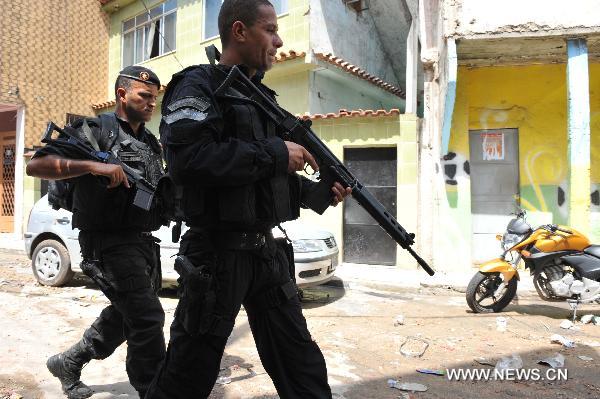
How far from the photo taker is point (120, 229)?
2.42m

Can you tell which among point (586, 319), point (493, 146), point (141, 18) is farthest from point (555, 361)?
point (141, 18)

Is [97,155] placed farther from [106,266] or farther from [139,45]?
[139,45]

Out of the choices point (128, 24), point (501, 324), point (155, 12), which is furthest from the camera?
point (128, 24)

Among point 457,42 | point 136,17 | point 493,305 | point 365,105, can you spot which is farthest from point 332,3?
point 493,305

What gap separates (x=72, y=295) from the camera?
5.70 metres

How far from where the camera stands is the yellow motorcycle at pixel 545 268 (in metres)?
4.75

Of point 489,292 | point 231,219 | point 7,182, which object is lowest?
point 489,292

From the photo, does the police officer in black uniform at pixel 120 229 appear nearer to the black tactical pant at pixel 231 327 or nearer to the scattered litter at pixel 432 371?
the black tactical pant at pixel 231 327

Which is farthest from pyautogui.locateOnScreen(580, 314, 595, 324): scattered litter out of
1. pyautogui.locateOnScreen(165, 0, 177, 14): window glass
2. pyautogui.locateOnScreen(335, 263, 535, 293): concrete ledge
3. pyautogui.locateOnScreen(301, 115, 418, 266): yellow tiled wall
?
pyautogui.locateOnScreen(165, 0, 177, 14): window glass

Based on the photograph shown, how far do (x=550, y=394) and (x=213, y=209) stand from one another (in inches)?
102

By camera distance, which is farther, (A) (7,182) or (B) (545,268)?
(A) (7,182)

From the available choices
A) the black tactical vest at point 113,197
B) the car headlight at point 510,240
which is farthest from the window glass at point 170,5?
Answer: the black tactical vest at point 113,197

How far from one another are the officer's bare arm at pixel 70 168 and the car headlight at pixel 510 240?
14.2ft

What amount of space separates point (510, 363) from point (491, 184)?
190 inches
